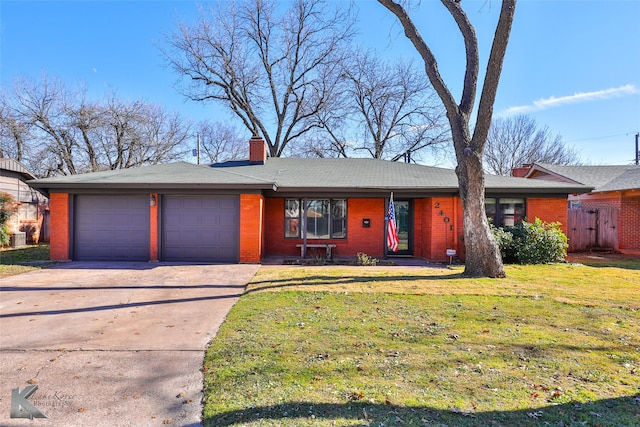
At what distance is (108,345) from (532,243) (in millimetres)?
11389

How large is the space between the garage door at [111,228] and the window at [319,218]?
4715 mm

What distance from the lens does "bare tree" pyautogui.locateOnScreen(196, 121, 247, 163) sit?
36750mm

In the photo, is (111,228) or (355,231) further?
(355,231)

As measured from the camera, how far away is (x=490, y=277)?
8500 millimetres

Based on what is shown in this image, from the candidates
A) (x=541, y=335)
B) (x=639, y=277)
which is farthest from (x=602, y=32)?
(x=541, y=335)

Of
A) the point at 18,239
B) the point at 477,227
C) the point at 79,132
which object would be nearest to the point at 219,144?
the point at 79,132

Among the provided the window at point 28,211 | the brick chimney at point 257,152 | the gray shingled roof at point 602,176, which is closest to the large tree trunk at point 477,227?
the brick chimney at point 257,152

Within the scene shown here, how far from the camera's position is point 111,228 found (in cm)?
1098

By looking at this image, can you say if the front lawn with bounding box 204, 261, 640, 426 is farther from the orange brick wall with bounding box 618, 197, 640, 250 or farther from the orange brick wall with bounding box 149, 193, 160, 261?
the orange brick wall with bounding box 618, 197, 640, 250

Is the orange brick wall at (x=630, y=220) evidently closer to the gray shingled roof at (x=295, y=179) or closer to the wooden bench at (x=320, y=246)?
the gray shingled roof at (x=295, y=179)

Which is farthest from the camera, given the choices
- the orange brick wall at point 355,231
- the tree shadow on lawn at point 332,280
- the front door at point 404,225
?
the front door at point 404,225

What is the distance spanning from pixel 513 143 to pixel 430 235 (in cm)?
2862

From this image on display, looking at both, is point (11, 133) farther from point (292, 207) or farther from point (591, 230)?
point (591, 230)

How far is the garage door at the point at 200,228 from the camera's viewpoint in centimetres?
1082
